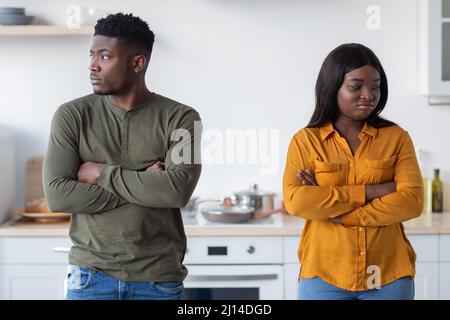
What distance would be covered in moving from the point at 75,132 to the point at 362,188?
64 centimetres

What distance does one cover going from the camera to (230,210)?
2777mm

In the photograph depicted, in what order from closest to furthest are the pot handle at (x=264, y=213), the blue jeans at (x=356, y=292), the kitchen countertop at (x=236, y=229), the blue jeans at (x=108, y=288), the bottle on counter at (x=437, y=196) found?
the blue jeans at (x=108, y=288) → the blue jeans at (x=356, y=292) → the kitchen countertop at (x=236, y=229) → the pot handle at (x=264, y=213) → the bottle on counter at (x=437, y=196)

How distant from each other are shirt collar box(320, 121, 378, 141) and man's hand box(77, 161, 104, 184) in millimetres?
501

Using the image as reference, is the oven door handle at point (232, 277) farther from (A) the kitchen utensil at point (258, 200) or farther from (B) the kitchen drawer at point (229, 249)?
(A) the kitchen utensil at point (258, 200)

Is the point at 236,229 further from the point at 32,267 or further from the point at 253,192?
the point at 32,267

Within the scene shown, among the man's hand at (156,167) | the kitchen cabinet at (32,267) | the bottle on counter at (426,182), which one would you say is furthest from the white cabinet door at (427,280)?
the man's hand at (156,167)

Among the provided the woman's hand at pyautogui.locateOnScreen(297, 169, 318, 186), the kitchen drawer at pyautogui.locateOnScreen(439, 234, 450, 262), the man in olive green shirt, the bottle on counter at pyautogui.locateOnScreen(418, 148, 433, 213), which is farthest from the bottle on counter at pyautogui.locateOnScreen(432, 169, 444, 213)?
the man in olive green shirt

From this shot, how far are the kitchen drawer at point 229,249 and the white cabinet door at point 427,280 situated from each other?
485 millimetres

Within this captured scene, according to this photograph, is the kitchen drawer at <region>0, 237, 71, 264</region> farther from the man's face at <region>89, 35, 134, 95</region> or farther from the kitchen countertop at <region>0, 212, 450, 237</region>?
the man's face at <region>89, 35, 134, 95</region>

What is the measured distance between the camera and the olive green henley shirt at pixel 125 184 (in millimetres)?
1476

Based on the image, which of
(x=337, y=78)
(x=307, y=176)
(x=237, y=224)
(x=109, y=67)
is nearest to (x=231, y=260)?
(x=237, y=224)

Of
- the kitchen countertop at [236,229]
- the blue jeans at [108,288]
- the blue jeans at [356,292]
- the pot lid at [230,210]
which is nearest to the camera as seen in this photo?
the blue jeans at [108,288]

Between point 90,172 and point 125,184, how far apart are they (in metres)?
0.09
